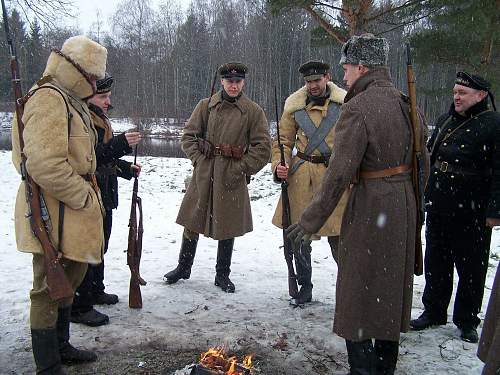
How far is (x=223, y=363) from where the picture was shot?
3002 mm

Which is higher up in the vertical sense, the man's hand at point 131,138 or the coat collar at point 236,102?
the coat collar at point 236,102

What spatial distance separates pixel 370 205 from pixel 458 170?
1.44m

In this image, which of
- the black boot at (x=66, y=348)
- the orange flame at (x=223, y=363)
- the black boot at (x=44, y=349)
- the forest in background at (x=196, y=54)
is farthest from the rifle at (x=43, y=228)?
the forest in background at (x=196, y=54)

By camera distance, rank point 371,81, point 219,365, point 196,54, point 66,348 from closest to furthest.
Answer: point 371,81 → point 219,365 → point 66,348 → point 196,54

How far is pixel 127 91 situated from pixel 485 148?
4097cm

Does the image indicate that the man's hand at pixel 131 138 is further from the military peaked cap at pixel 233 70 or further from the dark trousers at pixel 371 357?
the dark trousers at pixel 371 357

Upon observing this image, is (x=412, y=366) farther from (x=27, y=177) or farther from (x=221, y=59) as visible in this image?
(x=221, y=59)

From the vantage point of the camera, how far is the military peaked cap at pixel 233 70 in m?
4.48

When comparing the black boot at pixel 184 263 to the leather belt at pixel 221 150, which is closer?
the leather belt at pixel 221 150

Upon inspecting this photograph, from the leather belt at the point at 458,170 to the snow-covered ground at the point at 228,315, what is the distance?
1.36 m

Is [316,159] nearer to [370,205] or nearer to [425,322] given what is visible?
[370,205]

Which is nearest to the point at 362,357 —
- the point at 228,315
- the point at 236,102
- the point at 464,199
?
the point at 228,315

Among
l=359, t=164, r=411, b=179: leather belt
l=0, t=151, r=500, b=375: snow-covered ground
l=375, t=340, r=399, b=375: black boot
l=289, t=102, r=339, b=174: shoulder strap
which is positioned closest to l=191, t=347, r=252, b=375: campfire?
l=0, t=151, r=500, b=375: snow-covered ground

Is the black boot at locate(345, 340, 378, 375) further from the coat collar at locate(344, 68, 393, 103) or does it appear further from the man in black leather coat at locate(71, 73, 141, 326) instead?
the man in black leather coat at locate(71, 73, 141, 326)
